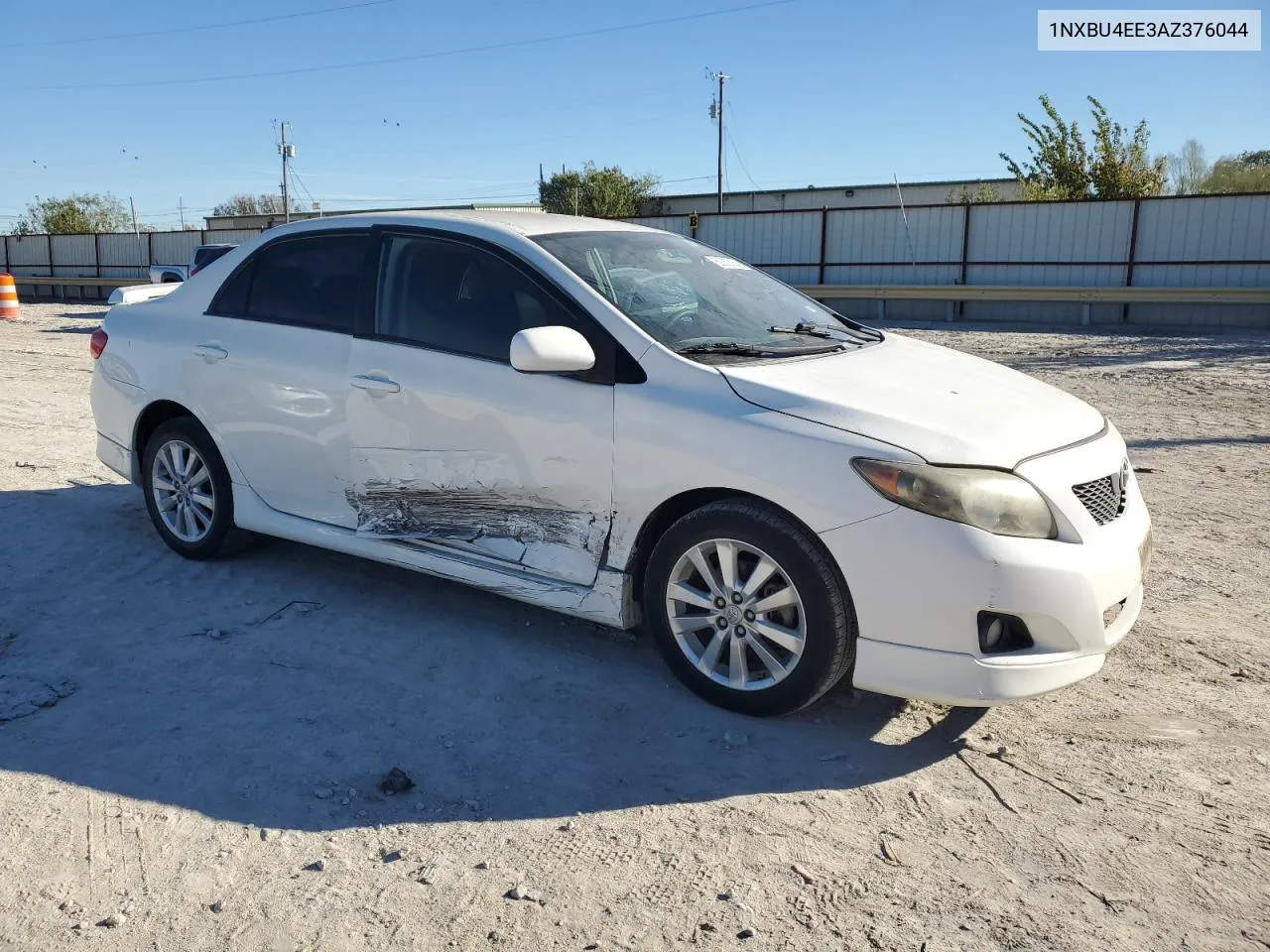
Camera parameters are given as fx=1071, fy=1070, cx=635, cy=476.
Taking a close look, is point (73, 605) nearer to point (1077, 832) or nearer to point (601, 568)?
point (601, 568)

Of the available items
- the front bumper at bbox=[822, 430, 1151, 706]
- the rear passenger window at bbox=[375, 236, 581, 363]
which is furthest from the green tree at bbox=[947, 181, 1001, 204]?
the front bumper at bbox=[822, 430, 1151, 706]

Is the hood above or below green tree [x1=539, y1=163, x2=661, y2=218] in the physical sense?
below

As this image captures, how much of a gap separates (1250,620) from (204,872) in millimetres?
4227

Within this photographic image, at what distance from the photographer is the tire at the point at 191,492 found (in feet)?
17.0

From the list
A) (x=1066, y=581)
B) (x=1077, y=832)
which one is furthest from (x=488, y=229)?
(x=1077, y=832)

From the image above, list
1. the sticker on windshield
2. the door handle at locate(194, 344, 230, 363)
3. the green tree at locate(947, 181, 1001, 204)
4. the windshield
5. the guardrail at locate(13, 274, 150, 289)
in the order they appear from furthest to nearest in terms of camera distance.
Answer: the green tree at locate(947, 181, 1001, 204), the guardrail at locate(13, 274, 150, 289), the door handle at locate(194, 344, 230, 363), the sticker on windshield, the windshield

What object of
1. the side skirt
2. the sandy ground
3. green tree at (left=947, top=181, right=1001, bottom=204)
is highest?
green tree at (left=947, top=181, right=1001, bottom=204)

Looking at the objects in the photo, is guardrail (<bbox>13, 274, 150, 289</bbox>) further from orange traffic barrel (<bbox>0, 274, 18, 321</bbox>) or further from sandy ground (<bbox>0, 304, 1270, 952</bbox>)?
sandy ground (<bbox>0, 304, 1270, 952</bbox>)

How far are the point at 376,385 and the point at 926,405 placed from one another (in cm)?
223

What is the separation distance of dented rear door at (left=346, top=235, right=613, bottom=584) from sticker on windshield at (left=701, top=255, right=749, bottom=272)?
105cm

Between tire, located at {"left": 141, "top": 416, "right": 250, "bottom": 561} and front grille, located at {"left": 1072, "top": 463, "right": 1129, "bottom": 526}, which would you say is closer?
front grille, located at {"left": 1072, "top": 463, "right": 1129, "bottom": 526}

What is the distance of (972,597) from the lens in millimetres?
3264

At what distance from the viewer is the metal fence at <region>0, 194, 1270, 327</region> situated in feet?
73.2

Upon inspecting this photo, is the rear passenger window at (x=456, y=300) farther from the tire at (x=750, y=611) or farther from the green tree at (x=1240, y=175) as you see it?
the green tree at (x=1240, y=175)
